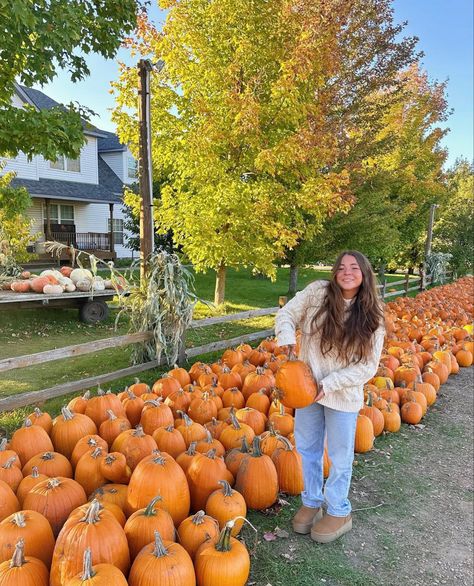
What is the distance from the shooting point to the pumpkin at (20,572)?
1815 millimetres

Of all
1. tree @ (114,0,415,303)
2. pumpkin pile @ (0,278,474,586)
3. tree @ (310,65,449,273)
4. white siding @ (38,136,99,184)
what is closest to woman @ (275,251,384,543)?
pumpkin pile @ (0,278,474,586)

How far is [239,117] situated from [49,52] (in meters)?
3.00

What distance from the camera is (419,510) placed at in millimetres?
3168

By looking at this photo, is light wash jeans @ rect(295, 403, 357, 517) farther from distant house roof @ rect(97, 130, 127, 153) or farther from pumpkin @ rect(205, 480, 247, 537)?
distant house roof @ rect(97, 130, 127, 153)

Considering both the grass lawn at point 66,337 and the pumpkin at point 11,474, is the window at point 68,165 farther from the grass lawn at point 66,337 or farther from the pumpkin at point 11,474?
the pumpkin at point 11,474

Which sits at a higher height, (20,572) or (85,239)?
(85,239)

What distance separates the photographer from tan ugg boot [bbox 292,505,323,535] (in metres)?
2.78

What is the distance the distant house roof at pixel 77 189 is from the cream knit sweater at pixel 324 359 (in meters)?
17.9

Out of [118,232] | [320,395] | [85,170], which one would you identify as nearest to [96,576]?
[320,395]

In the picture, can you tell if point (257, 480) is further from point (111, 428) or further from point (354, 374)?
point (111, 428)

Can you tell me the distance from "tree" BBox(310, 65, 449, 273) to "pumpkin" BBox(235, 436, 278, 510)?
8.59 meters

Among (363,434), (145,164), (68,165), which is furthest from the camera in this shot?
(68,165)

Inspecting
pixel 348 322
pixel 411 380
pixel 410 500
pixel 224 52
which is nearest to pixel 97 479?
pixel 348 322

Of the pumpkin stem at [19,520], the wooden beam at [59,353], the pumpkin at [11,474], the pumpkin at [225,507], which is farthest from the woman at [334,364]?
the wooden beam at [59,353]
